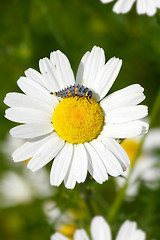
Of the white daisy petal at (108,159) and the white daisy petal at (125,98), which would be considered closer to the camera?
the white daisy petal at (108,159)

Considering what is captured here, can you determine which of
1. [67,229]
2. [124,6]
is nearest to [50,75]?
[124,6]

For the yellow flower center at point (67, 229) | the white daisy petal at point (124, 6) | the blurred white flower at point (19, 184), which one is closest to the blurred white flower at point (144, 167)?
the yellow flower center at point (67, 229)

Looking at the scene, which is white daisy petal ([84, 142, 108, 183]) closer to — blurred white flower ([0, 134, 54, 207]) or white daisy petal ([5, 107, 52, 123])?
white daisy petal ([5, 107, 52, 123])

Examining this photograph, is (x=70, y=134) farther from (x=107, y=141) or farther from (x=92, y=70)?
(x=92, y=70)

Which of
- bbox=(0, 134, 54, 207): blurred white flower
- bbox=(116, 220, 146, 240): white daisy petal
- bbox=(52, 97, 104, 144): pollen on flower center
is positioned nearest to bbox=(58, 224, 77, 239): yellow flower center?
bbox=(0, 134, 54, 207): blurred white flower

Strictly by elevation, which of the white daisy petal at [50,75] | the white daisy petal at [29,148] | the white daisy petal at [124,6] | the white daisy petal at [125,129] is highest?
the white daisy petal at [124,6]

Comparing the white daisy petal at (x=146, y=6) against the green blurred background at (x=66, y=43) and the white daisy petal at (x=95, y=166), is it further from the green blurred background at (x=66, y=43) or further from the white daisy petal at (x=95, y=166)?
the green blurred background at (x=66, y=43)
